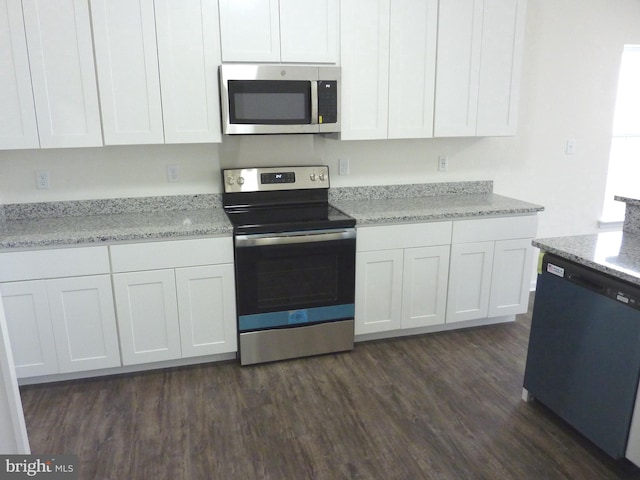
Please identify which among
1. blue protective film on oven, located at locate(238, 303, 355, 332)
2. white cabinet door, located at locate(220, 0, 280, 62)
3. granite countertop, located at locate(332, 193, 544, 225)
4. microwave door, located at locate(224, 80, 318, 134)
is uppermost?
white cabinet door, located at locate(220, 0, 280, 62)

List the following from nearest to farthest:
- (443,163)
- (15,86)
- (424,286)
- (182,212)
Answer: (15,86), (182,212), (424,286), (443,163)

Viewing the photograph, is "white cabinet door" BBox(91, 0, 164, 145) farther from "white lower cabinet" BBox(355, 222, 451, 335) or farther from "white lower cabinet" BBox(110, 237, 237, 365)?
"white lower cabinet" BBox(355, 222, 451, 335)

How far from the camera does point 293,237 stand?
2.83m

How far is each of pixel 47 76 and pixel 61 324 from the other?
4.38 ft

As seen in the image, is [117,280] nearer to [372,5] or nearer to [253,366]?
[253,366]

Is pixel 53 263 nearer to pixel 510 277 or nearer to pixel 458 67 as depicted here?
pixel 458 67

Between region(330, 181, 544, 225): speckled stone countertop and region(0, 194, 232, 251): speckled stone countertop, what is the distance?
892 mm

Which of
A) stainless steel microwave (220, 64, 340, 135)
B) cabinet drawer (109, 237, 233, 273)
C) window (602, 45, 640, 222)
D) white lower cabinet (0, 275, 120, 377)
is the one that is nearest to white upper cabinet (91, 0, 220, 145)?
stainless steel microwave (220, 64, 340, 135)

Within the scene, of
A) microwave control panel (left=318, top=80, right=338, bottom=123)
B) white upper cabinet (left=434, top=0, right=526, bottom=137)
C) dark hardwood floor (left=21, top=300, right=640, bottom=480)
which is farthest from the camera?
white upper cabinet (left=434, top=0, right=526, bottom=137)

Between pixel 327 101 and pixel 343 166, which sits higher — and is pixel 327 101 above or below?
above

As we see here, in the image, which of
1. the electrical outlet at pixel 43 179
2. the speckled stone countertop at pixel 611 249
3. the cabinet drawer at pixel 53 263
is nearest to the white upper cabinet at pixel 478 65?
the speckled stone countertop at pixel 611 249

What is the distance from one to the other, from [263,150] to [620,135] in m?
3.09

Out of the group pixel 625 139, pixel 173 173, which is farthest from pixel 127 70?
pixel 625 139

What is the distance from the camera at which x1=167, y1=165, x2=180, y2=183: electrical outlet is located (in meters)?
3.13
